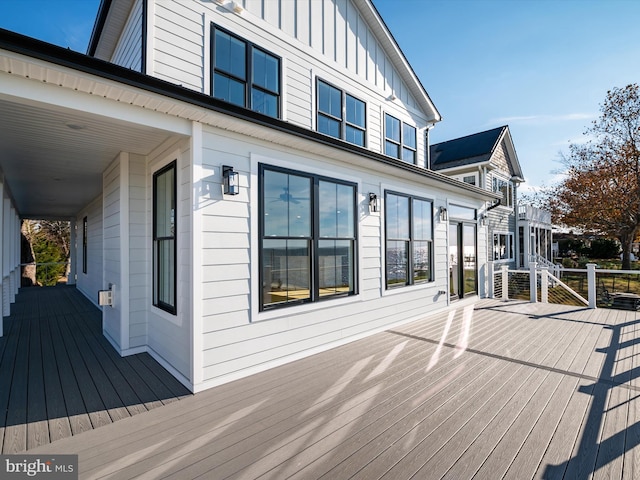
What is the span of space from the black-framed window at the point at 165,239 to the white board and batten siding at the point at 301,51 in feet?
4.59

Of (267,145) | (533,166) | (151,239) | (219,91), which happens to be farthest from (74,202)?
(533,166)

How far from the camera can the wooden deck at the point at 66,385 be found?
2.61 m

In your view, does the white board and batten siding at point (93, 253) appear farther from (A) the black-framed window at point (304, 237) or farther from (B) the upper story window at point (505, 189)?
(B) the upper story window at point (505, 189)

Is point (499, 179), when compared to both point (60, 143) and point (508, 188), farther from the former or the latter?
point (60, 143)

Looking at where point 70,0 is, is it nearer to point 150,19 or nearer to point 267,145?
point 150,19

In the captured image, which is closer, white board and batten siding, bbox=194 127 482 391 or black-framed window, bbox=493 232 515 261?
white board and batten siding, bbox=194 127 482 391

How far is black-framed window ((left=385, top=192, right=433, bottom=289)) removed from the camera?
229 inches

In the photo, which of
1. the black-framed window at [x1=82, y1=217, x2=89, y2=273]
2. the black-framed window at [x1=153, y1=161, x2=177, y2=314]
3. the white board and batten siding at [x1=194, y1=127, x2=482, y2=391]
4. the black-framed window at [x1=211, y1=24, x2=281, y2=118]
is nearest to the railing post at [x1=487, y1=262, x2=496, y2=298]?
the white board and batten siding at [x1=194, y1=127, x2=482, y2=391]

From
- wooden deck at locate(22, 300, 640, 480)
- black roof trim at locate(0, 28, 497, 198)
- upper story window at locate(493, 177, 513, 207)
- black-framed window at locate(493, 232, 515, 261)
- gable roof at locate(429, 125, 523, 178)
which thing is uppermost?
gable roof at locate(429, 125, 523, 178)

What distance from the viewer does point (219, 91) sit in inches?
179

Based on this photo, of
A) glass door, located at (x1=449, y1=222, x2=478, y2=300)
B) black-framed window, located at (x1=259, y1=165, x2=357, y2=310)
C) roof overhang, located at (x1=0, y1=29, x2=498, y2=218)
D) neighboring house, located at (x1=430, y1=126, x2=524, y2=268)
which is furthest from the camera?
neighboring house, located at (x1=430, y1=126, x2=524, y2=268)

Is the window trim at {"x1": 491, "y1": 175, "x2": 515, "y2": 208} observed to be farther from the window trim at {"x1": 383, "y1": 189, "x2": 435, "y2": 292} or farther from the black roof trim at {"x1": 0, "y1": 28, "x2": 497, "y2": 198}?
the black roof trim at {"x1": 0, "y1": 28, "x2": 497, "y2": 198}

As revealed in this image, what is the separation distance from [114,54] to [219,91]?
8.87ft

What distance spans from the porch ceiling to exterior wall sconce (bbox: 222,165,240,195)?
27.5 inches
